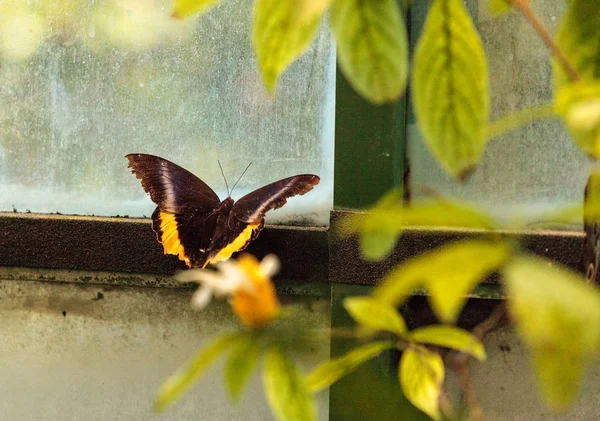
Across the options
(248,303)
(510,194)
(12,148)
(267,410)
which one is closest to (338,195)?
(510,194)

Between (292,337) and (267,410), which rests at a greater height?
(292,337)

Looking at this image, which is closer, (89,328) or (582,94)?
(582,94)

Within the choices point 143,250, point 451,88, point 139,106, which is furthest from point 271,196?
point 451,88

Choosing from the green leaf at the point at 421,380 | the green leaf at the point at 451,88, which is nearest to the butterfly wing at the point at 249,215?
the green leaf at the point at 421,380

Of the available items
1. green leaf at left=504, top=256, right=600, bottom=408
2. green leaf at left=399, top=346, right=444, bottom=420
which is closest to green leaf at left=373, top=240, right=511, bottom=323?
green leaf at left=504, top=256, right=600, bottom=408

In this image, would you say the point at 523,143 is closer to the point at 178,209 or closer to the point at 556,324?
the point at 178,209

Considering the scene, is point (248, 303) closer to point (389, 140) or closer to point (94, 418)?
point (389, 140)

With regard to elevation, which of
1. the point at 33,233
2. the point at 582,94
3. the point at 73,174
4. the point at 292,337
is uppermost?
the point at 582,94
